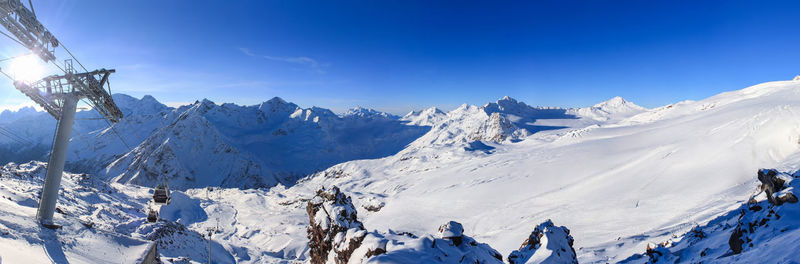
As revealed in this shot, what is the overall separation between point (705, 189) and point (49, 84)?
163 feet

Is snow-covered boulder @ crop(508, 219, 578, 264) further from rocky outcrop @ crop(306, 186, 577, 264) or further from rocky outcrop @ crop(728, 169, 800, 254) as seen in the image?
rocky outcrop @ crop(728, 169, 800, 254)

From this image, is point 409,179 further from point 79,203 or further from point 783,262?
point 783,262

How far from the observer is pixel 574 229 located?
105ft

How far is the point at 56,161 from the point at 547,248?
2590 cm

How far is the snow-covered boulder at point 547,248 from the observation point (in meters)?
18.6

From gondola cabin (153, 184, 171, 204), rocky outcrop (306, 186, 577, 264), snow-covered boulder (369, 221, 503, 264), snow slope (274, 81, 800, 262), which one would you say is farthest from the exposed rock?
gondola cabin (153, 184, 171, 204)

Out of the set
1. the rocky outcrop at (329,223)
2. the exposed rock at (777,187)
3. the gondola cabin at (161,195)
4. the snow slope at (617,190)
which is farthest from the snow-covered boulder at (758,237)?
the gondola cabin at (161,195)

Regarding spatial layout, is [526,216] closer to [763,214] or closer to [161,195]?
[763,214]

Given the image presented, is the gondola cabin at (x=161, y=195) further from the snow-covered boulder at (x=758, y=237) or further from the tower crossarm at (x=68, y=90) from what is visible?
the snow-covered boulder at (x=758, y=237)

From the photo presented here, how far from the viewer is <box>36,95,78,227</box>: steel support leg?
14.1m

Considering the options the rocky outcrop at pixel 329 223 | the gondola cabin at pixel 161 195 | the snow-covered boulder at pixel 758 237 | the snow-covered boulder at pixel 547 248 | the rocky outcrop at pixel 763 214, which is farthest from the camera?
the gondola cabin at pixel 161 195

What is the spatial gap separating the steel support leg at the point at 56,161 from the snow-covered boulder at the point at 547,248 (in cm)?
2450

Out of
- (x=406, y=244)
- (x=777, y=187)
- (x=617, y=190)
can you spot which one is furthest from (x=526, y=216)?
(x=406, y=244)

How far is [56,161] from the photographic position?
1437cm
